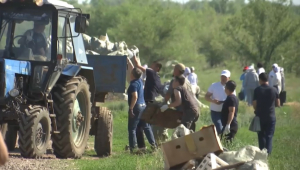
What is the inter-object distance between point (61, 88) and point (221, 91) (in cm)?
364

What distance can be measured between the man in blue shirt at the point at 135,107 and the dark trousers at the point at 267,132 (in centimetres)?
198

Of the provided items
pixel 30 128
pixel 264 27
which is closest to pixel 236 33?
pixel 264 27

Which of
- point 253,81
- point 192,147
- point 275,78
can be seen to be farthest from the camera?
point 275,78

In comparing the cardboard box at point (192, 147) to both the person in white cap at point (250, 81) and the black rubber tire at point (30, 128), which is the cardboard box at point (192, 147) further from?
the person in white cap at point (250, 81)

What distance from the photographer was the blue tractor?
37.1ft

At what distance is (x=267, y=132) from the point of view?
44.7 ft

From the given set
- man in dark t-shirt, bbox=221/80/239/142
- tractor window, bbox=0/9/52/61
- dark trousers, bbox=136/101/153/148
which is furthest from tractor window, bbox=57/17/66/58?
man in dark t-shirt, bbox=221/80/239/142

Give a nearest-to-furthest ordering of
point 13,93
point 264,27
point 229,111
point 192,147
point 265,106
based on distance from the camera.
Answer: point 192,147 < point 13,93 < point 229,111 < point 265,106 < point 264,27

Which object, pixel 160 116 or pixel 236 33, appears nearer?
→ pixel 160 116

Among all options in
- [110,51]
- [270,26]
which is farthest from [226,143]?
[270,26]

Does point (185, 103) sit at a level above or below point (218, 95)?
below

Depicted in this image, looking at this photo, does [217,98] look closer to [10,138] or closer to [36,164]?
[10,138]

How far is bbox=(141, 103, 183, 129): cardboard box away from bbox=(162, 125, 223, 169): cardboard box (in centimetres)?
375

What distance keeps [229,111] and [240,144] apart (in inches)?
27.7
